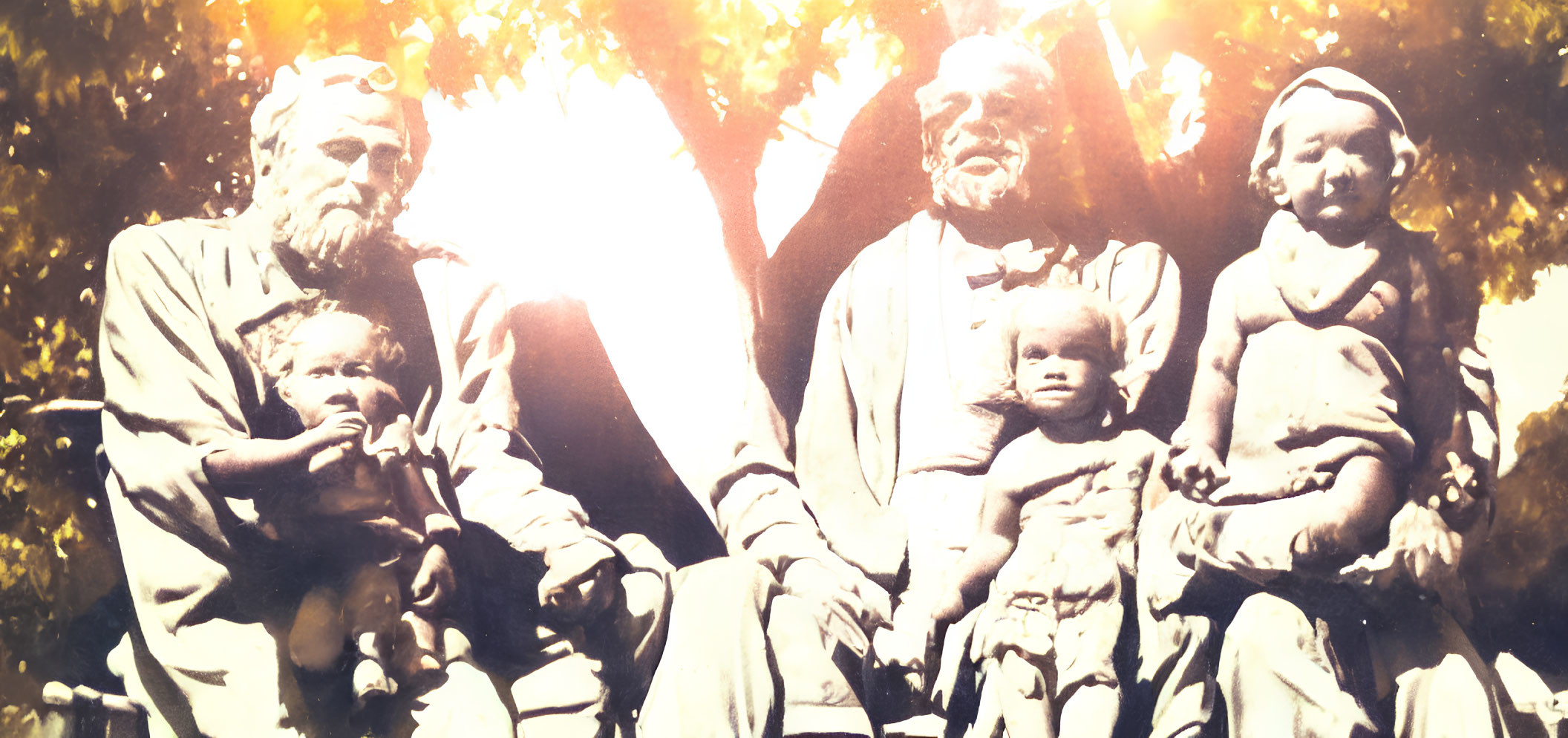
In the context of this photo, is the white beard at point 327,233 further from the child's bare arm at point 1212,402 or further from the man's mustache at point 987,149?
the child's bare arm at point 1212,402

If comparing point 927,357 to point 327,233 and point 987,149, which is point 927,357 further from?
point 327,233

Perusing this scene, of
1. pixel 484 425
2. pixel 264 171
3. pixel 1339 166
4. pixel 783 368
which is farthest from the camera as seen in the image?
pixel 783 368

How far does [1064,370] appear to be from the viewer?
5633mm

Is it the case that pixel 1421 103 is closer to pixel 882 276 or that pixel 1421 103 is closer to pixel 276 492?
pixel 882 276

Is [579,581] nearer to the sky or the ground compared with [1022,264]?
nearer to the ground

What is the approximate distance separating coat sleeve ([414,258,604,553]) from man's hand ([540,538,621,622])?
0.16 feet

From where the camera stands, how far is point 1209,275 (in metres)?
5.99

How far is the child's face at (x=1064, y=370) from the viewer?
5625mm

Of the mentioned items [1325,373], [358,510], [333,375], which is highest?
[333,375]

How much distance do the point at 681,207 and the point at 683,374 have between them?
59 cm

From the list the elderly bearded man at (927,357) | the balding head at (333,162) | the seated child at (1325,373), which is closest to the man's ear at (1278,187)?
Answer: the seated child at (1325,373)

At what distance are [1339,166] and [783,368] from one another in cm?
190

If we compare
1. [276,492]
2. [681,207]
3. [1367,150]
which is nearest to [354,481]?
[276,492]

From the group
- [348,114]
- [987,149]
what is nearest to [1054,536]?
[987,149]
